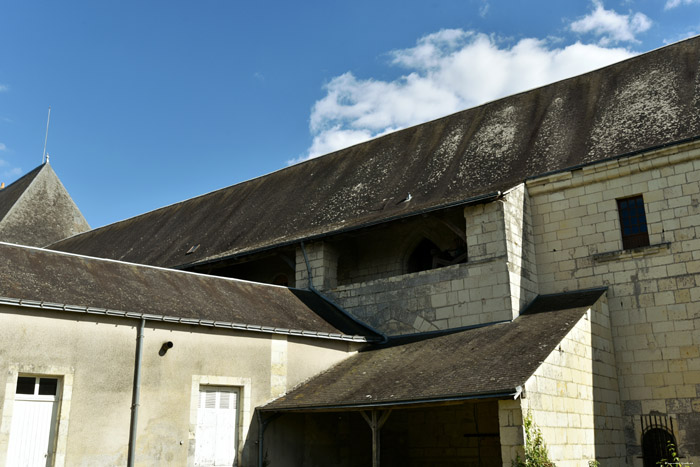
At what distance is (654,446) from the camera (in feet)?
31.0

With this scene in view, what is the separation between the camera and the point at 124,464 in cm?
829

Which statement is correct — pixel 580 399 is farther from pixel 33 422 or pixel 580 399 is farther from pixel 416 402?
pixel 33 422

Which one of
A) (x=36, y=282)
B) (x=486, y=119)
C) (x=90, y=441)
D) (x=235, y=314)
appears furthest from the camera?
(x=486, y=119)

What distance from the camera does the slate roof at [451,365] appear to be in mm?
7824

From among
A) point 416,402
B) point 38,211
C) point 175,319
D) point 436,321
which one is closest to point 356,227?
point 436,321

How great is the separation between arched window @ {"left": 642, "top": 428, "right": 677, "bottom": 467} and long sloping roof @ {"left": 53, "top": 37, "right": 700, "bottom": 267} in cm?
426

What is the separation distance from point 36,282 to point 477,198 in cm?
648

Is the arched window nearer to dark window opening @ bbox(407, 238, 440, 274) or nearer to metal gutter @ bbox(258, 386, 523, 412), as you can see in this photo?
metal gutter @ bbox(258, 386, 523, 412)

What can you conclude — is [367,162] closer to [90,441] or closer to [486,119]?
[486,119]

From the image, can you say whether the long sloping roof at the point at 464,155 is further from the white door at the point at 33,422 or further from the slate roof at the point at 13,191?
the slate roof at the point at 13,191

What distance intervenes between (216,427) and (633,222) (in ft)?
23.2

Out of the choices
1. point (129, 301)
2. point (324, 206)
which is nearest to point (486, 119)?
point (324, 206)

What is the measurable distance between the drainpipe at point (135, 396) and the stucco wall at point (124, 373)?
6cm

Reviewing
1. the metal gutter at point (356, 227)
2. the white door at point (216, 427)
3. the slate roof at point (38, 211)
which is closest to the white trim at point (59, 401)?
the white door at point (216, 427)
